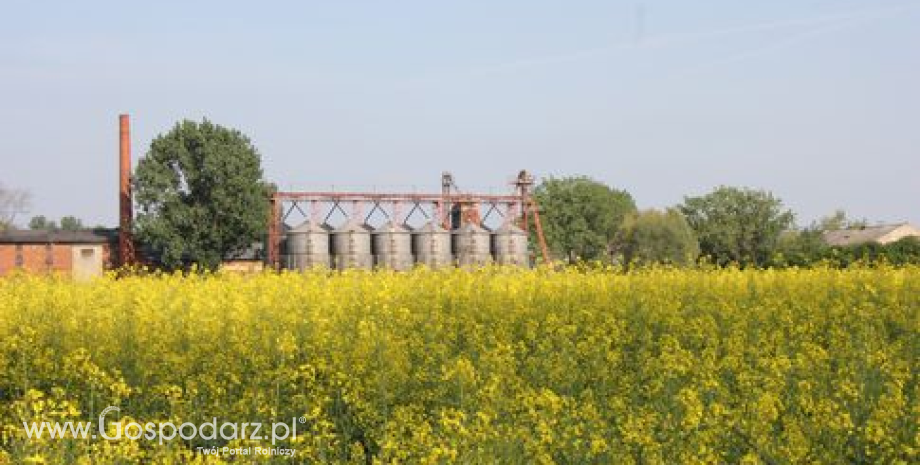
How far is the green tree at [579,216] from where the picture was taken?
95.1 m

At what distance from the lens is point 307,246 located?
58.5 metres

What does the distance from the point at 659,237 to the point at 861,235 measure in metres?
26.6

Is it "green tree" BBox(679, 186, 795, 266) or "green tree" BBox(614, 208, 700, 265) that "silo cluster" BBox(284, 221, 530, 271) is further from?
"green tree" BBox(679, 186, 795, 266)

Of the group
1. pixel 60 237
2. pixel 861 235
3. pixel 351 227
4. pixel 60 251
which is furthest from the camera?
pixel 861 235

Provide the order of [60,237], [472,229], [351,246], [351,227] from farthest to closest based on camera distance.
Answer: [60,237] < [472,229] < [351,227] < [351,246]

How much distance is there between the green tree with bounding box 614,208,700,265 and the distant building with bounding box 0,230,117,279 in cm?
3451

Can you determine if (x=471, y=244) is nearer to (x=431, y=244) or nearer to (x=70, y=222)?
(x=431, y=244)

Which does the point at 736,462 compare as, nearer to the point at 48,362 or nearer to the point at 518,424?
the point at 518,424

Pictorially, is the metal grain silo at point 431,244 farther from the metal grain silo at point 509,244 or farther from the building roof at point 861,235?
the building roof at point 861,235

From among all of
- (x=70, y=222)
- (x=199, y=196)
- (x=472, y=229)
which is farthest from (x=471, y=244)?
(x=70, y=222)

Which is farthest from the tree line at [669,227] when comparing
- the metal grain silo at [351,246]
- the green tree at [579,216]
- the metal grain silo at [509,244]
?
the metal grain silo at [351,246]

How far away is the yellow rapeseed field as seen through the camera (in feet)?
26.5

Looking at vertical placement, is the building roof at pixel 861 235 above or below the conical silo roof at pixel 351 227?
below

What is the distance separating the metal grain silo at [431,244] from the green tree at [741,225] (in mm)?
32761
